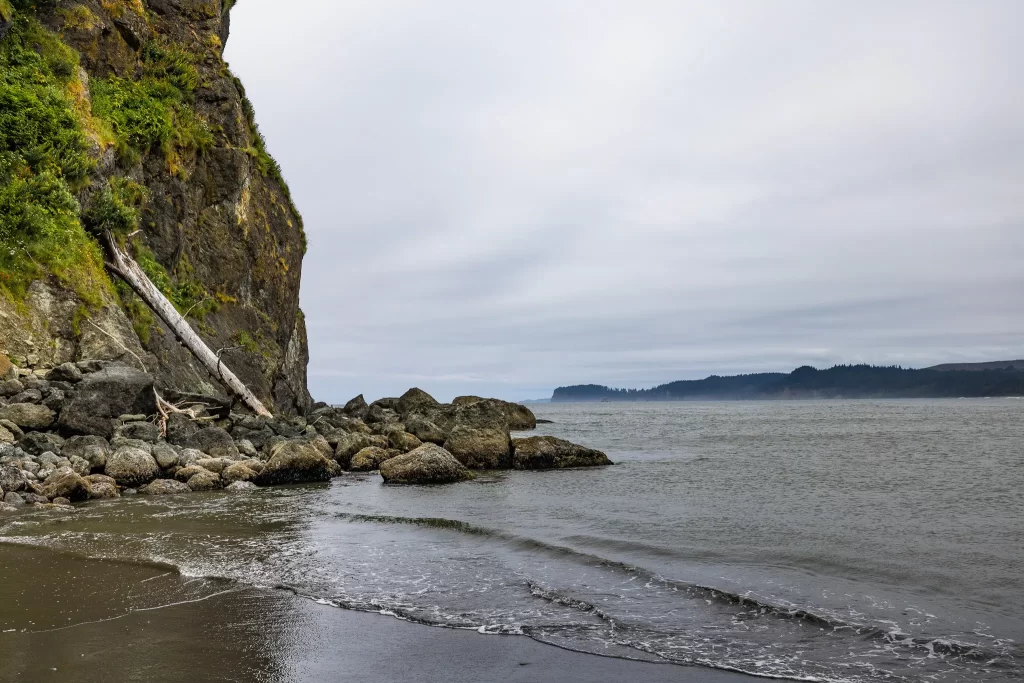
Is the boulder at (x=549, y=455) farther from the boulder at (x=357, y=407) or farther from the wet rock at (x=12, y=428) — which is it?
the boulder at (x=357, y=407)

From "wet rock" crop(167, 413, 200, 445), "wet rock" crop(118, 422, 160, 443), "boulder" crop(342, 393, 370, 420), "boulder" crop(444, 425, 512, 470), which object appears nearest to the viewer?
"wet rock" crop(118, 422, 160, 443)

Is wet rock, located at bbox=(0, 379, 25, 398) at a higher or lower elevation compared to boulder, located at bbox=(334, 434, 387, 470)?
higher

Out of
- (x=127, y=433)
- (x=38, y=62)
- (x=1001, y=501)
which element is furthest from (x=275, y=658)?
(x=38, y=62)

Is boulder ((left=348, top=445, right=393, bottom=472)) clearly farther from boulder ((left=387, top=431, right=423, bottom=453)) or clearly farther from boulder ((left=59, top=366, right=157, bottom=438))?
boulder ((left=59, top=366, right=157, bottom=438))

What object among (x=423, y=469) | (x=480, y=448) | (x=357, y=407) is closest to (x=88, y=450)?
(x=423, y=469)

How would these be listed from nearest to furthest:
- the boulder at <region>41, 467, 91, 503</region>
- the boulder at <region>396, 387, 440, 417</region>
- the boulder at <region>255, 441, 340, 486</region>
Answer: the boulder at <region>41, 467, 91, 503</region>, the boulder at <region>255, 441, 340, 486</region>, the boulder at <region>396, 387, 440, 417</region>

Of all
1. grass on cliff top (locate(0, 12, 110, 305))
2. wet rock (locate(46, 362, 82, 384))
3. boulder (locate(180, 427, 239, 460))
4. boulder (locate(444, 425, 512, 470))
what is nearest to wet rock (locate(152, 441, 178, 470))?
boulder (locate(180, 427, 239, 460))

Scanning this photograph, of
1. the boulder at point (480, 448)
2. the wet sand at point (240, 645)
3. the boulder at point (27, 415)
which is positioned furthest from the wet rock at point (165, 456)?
the wet sand at point (240, 645)

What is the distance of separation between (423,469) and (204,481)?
15.1 ft

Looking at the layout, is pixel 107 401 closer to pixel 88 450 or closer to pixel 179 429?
pixel 179 429

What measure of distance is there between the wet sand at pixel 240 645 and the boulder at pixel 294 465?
8.15 m

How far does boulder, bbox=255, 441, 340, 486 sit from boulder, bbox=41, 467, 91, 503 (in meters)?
3.42

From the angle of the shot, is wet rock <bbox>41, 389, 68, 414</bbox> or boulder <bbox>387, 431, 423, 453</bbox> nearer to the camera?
wet rock <bbox>41, 389, 68, 414</bbox>

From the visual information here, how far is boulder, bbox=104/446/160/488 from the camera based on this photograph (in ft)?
44.6
